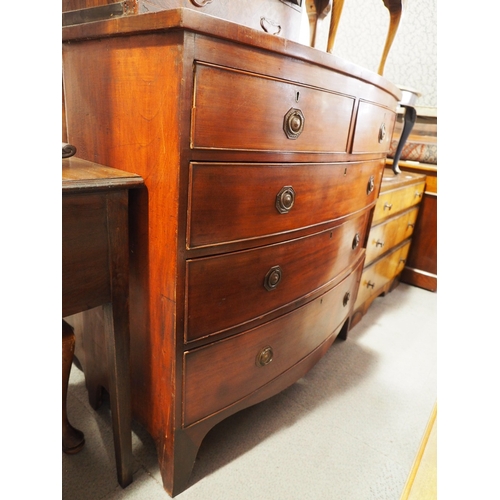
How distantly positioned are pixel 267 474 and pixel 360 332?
1.03 m

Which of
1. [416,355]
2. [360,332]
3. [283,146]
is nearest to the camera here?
[283,146]

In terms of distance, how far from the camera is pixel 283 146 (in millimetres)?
852

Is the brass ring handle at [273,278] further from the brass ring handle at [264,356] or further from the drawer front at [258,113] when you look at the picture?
the drawer front at [258,113]

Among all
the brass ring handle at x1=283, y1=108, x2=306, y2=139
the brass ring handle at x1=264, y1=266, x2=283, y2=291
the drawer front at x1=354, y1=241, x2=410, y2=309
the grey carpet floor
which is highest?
the brass ring handle at x1=283, y1=108, x2=306, y2=139

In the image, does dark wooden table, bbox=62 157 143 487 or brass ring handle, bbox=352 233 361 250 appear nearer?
dark wooden table, bbox=62 157 143 487

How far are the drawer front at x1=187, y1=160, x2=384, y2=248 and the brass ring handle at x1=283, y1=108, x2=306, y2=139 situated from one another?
0.08 metres

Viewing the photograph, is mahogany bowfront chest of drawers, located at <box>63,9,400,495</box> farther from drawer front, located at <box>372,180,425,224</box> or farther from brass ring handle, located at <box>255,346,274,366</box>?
drawer front, located at <box>372,180,425,224</box>

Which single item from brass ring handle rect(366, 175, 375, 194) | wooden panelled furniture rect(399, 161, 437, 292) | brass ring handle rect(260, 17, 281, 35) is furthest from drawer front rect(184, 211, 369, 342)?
wooden panelled furniture rect(399, 161, 437, 292)

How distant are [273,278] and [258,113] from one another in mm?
412

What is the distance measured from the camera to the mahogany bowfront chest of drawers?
69 centimetres

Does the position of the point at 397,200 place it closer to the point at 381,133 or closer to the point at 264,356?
the point at 381,133

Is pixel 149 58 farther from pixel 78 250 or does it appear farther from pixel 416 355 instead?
pixel 416 355

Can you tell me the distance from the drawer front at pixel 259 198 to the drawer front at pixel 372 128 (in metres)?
0.09
